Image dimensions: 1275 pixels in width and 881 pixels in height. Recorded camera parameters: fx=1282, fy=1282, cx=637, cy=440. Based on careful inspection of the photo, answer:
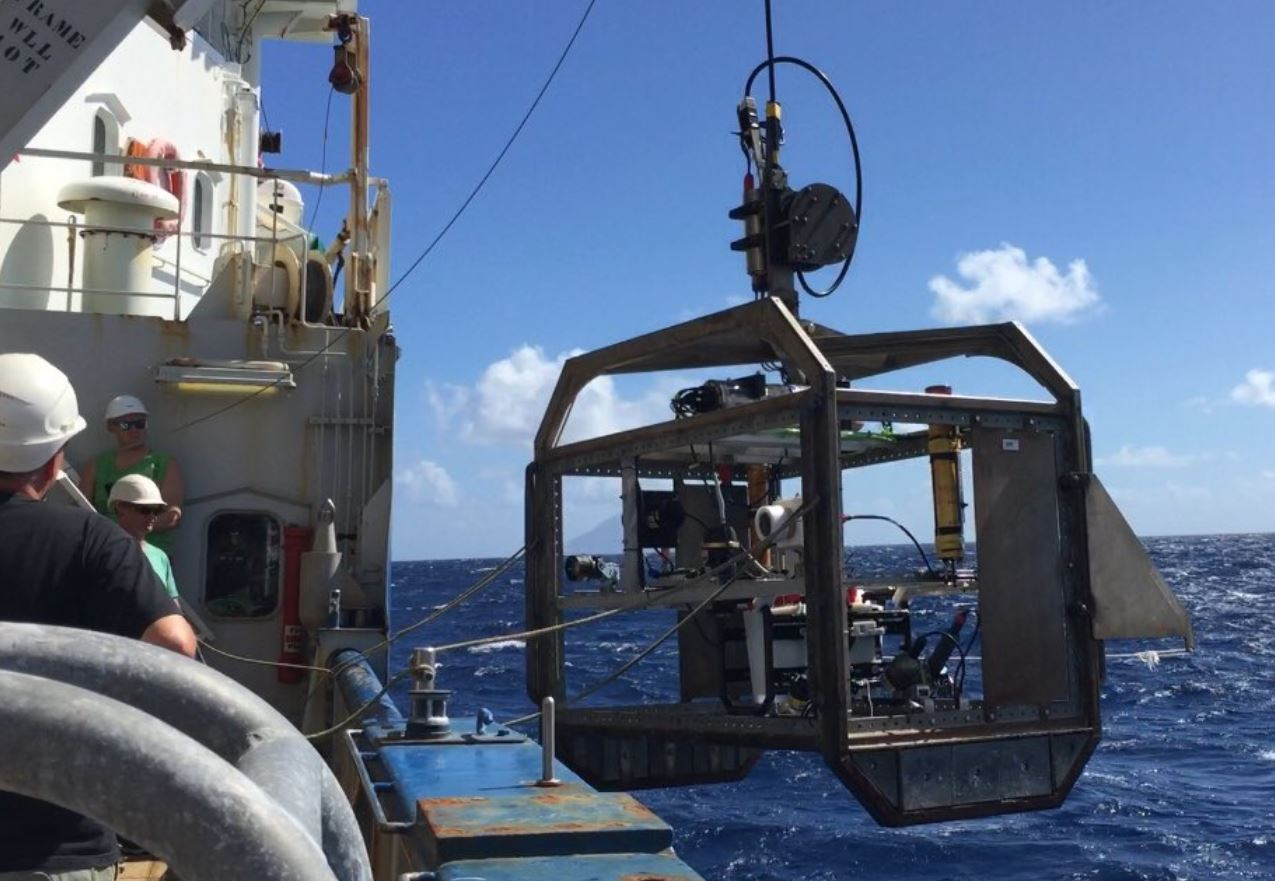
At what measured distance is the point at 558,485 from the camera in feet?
26.0

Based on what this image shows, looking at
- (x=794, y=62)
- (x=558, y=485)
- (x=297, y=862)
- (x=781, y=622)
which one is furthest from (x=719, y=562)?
(x=297, y=862)

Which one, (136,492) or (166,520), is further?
(166,520)

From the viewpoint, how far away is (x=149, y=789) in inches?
45.6

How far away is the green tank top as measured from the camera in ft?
27.0

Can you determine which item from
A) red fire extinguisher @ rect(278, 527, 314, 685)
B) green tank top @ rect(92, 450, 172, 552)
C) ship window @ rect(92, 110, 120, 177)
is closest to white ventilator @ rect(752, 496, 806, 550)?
red fire extinguisher @ rect(278, 527, 314, 685)

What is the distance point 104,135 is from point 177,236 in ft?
5.24

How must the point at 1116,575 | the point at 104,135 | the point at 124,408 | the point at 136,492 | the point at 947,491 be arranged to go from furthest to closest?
the point at 104,135 → the point at 124,408 → the point at 947,491 → the point at 1116,575 → the point at 136,492

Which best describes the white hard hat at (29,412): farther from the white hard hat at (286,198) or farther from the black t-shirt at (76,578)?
the white hard hat at (286,198)

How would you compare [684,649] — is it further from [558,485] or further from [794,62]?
[794,62]

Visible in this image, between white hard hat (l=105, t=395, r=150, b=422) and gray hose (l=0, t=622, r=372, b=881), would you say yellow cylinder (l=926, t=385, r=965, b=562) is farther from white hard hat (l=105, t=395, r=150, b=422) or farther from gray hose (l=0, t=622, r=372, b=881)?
gray hose (l=0, t=622, r=372, b=881)

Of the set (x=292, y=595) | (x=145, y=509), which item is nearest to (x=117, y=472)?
(x=292, y=595)

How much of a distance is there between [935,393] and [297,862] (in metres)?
5.36

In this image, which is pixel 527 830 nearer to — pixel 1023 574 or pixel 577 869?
pixel 577 869

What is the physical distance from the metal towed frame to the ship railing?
2.80 meters
